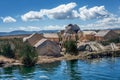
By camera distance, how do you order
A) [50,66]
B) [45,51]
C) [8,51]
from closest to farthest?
[50,66] → [8,51] → [45,51]

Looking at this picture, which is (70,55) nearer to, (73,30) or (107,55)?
(107,55)

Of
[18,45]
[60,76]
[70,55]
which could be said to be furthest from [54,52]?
[60,76]

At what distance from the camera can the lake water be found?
2010 inches

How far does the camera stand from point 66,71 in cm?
5756

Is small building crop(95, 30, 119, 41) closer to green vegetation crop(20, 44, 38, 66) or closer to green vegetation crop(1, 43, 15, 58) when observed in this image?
green vegetation crop(1, 43, 15, 58)

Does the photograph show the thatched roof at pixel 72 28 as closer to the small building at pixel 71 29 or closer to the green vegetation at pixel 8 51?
the small building at pixel 71 29

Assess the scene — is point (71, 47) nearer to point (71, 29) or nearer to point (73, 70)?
point (73, 70)

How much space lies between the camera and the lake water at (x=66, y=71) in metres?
51.1

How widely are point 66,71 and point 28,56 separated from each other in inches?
408

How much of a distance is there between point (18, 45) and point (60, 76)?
24.9 meters

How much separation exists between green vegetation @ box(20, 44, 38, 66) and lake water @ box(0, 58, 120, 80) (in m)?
1.85

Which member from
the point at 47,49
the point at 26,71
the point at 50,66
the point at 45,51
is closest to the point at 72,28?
the point at 45,51

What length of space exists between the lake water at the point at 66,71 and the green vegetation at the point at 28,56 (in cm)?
185

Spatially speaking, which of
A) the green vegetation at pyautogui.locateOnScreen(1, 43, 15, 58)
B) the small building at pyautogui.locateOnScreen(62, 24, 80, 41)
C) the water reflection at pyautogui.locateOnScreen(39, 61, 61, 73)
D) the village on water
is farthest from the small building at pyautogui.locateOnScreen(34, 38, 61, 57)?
the small building at pyautogui.locateOnScreen(62, 24, 80, 41)
